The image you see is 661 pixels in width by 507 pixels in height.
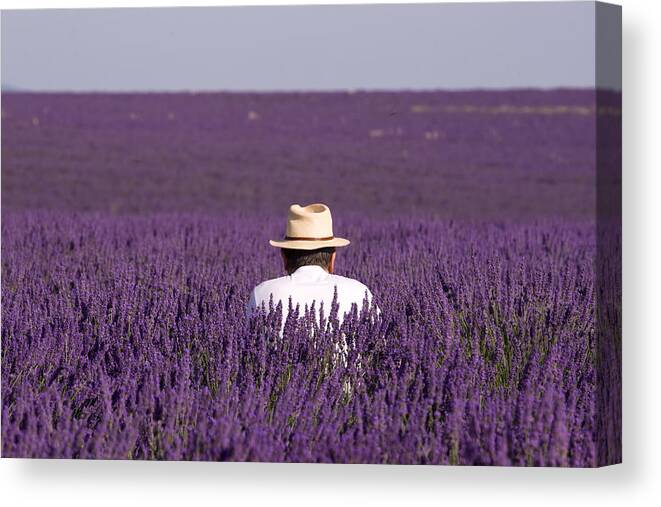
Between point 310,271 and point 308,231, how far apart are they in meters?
0.13

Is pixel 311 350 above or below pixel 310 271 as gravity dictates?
below

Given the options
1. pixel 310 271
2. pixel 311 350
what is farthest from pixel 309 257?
pixel 311 350

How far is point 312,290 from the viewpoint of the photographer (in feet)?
13.7

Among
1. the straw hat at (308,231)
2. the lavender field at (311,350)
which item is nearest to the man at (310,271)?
the straw hat at (308,231)

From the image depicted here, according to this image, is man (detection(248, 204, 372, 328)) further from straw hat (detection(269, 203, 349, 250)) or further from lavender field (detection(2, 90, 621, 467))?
lavender field (detection(2, 90, 621, 467))

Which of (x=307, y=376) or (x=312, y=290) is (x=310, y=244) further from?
(x=307, y=376)

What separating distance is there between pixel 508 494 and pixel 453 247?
350cm

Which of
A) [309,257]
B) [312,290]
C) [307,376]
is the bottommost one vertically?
[307,376]

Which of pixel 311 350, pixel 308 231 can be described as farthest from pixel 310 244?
pixel 311 350

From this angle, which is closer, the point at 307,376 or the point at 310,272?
the point at 307,376

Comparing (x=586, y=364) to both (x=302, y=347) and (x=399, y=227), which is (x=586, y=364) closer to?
(x=302, y=347)

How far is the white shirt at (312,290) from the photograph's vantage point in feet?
13.7

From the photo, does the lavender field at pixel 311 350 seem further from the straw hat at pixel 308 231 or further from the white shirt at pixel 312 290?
the straw hat at pixel 308 231

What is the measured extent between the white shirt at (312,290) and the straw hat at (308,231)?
0.09m
